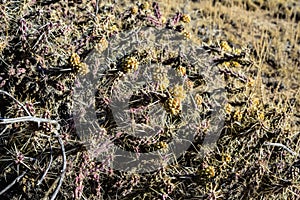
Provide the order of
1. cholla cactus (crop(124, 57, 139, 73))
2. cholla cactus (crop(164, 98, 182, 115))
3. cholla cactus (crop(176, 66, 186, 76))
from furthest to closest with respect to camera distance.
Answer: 1. cholla cactus (crop(176, 66, 186, 76))
2. cholla cactus (crop(124, 57, 139, 73))
3. cholla cactus (crop(164, 98, 182, 115))

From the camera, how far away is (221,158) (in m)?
2.37

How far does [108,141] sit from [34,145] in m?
0.40

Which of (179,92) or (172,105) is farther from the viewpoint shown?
(179,92)

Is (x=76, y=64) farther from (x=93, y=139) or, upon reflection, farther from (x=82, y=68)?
(x=93, y=139)

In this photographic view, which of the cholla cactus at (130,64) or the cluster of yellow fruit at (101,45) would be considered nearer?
the cholla cactus at (130,64)

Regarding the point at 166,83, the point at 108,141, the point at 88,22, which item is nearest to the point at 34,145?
the point at 108,141

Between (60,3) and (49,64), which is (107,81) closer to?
(49,64)

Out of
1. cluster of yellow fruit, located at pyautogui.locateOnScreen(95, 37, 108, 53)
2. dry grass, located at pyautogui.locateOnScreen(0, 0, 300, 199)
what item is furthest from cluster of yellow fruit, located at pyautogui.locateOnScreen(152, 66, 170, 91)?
cluster of yellow fruit, located at pyautogui.locateOnScreen(95, 37, 108, 53)

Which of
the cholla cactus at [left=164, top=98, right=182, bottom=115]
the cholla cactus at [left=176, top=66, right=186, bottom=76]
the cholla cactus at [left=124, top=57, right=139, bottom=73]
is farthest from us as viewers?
the cholla cactus at [left=176, top=66, right=186, bottom=76]

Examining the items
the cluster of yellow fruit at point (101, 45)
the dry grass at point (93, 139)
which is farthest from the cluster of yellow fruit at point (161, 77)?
the cluster of yellow fruit at point (101, 45)

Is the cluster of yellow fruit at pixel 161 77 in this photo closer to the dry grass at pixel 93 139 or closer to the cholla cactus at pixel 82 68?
the dry grass at pixel 93 139

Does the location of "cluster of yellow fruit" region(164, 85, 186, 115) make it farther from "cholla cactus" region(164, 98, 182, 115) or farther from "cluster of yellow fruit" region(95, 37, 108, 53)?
"cluster of yellow fruit" region(95, 37, 108, 53)

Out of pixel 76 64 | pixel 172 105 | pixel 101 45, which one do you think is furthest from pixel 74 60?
pixel 172 105

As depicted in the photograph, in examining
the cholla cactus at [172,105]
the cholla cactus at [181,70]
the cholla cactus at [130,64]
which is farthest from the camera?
the cholla cactus at [181,70]
